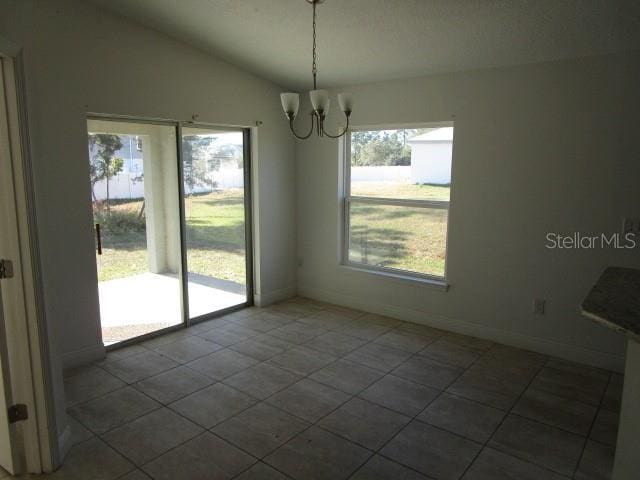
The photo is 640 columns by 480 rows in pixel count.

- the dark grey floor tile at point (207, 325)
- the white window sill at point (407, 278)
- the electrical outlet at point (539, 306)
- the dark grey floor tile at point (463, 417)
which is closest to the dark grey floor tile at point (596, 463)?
the dark grey floor tile at point (463, 417)

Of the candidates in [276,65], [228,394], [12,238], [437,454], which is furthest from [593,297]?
[276,65]

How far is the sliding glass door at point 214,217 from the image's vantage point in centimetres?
431

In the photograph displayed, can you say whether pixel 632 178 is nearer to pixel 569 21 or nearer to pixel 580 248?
pixel 580 248

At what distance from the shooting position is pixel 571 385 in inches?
128

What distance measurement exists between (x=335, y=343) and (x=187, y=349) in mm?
1257

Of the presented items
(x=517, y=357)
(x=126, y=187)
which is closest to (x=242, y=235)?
(x=126, y=187)

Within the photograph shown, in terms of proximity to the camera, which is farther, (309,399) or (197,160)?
(197,160)

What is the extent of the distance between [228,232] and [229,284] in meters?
0.56

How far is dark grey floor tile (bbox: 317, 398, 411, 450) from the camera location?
265cm

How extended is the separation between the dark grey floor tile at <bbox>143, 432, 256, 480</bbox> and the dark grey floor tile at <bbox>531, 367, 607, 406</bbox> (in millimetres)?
2120

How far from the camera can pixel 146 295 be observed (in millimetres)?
4117

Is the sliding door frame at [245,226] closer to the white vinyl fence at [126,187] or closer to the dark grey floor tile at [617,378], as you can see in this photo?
the white vinyl fence at [126,187]

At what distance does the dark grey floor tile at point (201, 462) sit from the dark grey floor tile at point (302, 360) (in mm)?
1000

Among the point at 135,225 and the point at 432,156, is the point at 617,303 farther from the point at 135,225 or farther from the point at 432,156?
the point at 135,225
